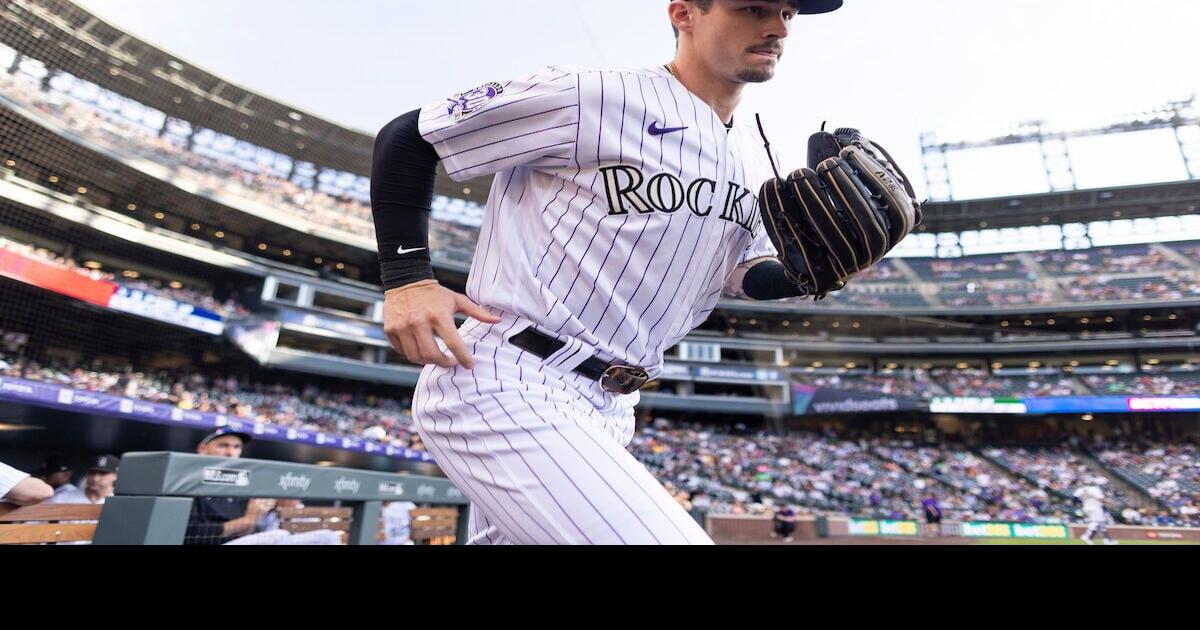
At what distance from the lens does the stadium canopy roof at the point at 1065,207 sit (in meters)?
16.3

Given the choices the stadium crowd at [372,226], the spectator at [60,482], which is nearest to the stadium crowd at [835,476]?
the stadium crowd at [372,226]

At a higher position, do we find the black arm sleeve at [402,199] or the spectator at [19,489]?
the black arm sleeve at [402,199]

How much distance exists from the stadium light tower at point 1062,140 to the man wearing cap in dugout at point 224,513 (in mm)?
18886

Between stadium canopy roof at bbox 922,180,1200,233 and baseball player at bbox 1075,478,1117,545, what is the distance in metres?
7.22

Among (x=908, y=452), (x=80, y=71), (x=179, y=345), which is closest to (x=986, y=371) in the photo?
(x=908, y=452)

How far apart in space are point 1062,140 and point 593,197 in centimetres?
2193

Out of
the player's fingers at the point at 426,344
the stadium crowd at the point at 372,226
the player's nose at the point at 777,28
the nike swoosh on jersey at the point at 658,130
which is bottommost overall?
the player's fingers at the point at 426,344

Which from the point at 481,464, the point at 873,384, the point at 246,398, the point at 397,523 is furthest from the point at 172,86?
the point at 873,384

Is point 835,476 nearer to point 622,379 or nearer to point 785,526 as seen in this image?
point 785,526

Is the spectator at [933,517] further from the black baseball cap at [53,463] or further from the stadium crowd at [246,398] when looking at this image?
the black baseball cap at [53,463]

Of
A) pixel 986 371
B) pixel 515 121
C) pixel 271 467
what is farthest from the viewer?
pixel 986 371
